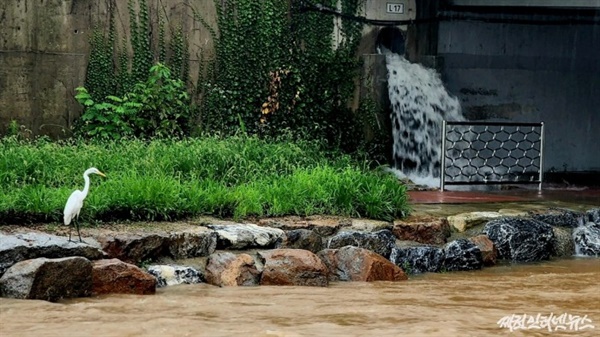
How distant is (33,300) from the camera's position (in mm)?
6832

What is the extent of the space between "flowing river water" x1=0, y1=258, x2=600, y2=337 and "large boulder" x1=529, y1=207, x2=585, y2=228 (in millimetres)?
2035

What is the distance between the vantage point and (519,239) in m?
9.85

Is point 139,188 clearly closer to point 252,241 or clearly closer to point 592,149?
point 252,241

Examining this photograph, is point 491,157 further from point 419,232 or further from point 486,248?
point 419,232

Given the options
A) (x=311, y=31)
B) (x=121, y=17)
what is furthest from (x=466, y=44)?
(x=121, y=17)

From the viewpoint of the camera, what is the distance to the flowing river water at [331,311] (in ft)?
19.7

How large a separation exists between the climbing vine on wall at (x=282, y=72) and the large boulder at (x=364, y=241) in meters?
4.68

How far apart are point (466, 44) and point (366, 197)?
590 cm

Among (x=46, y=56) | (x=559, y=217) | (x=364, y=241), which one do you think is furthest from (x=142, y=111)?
(x=559, y=217)

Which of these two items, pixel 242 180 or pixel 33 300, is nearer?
pixel 33 300

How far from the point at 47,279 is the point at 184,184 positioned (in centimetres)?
267

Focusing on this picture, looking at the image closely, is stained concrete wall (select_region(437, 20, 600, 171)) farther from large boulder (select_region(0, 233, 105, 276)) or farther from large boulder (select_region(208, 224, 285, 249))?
large boulder (select_region(0, 233, 105, 276))

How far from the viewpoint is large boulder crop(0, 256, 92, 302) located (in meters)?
6.92
